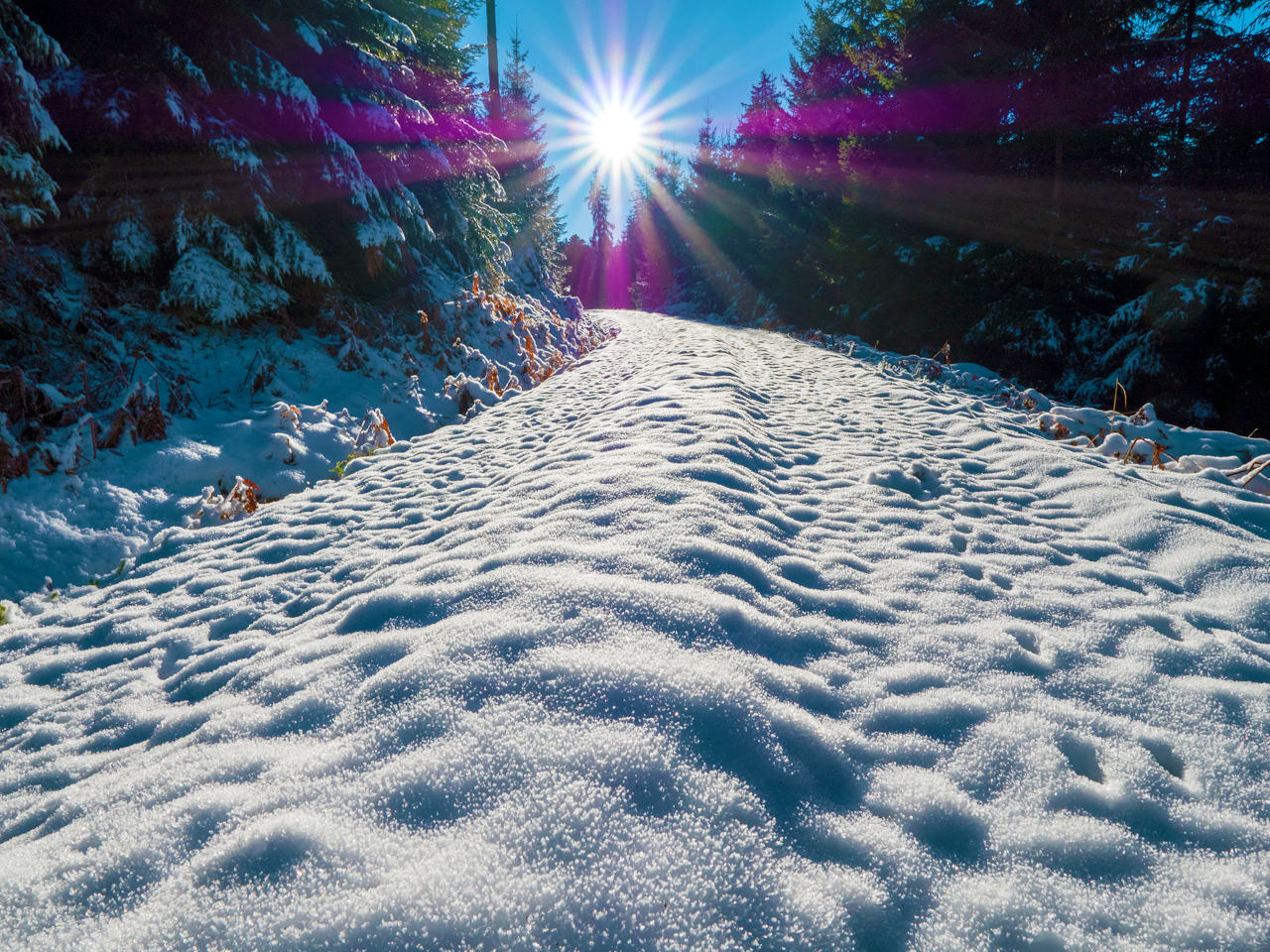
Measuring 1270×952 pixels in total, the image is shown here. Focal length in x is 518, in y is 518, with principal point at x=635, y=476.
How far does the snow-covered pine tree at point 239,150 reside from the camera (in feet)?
13.8

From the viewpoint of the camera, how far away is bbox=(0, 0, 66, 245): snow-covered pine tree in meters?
3.16

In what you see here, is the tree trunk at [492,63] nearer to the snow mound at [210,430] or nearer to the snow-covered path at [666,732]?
the snow mound at [210,430]

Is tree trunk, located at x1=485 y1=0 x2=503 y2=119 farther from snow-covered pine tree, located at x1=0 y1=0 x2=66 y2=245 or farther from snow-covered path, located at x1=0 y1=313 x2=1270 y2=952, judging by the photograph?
snow-covered path, located at x1=0 y1=313 x2=1270 y2=952

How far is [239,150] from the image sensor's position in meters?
4.88

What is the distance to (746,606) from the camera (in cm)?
165

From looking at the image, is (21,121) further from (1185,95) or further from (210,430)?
(1185,95)

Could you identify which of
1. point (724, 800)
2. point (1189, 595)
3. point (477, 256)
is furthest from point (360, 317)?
point (1189, 595)

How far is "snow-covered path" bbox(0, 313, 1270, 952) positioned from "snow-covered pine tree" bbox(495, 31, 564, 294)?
9364 mm

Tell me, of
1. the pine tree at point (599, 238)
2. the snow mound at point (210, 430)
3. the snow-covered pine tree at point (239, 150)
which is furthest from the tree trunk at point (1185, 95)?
the pine tree at point (599, 238)

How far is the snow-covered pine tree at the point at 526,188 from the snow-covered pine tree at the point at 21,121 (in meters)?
6.84

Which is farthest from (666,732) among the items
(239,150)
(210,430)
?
(239,150)

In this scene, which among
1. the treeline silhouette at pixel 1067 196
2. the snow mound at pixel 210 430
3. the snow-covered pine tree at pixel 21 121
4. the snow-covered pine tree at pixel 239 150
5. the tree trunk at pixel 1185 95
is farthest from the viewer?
the tree trunk at pixel 1185 95

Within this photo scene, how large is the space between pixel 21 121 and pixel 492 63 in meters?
18.8

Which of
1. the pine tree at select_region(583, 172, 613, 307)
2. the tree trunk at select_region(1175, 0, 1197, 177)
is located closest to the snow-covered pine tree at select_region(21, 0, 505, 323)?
the tree trunk at select_region(1175, 0, 1197, 177)
